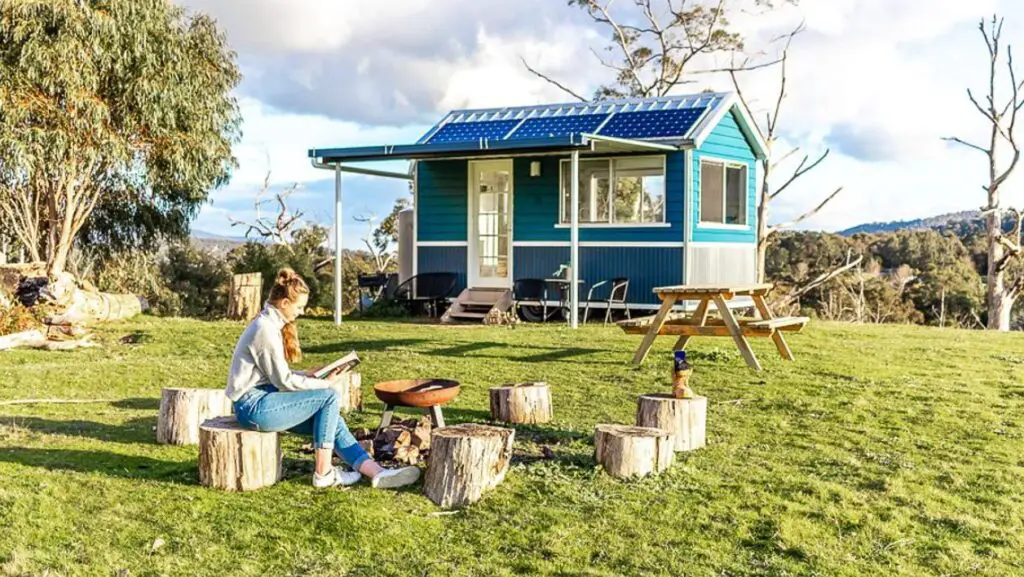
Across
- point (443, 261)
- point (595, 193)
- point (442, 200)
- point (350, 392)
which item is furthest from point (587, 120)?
point (350, 392)

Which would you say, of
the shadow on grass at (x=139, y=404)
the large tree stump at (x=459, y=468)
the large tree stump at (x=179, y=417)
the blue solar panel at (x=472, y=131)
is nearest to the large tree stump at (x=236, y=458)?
the large tree stump at (x=459, y=468)

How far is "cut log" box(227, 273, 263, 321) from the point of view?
63.1ft

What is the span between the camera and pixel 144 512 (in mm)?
5781

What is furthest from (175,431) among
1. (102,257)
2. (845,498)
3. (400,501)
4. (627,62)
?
(627,62)

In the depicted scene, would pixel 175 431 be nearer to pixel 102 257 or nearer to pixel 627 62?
pixel 102 257

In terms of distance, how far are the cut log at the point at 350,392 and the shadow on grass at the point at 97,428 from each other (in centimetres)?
152

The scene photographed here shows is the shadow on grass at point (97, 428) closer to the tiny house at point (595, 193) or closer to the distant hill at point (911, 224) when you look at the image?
the tiny house at point (595, 193)

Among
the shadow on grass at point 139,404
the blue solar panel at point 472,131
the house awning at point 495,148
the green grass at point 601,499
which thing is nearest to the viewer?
the green grass at point 601,499

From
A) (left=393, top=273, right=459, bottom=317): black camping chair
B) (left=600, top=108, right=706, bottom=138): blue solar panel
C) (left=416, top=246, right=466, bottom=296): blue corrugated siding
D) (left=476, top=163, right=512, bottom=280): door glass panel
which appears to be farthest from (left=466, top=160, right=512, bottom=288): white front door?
(left=600, top=108, right=706, bottom=138): blue solar panel

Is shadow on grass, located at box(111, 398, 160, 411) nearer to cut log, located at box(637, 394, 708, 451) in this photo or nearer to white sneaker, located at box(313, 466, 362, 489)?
white sneaker, located at box(313, 466, 362, 489)

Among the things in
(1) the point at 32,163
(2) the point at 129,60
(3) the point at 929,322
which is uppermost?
(2) the point at 129,60

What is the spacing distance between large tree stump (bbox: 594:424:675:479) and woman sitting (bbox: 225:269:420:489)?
3.91ft

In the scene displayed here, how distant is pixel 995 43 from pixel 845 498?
90.3 feet

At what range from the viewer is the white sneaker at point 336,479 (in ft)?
20.1
